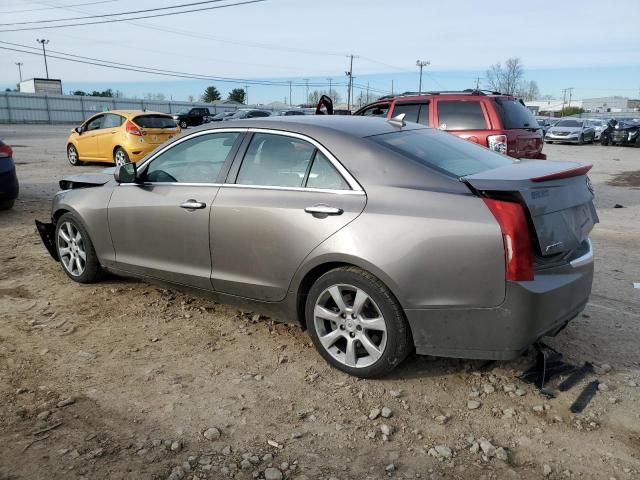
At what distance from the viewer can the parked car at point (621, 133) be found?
29344mm

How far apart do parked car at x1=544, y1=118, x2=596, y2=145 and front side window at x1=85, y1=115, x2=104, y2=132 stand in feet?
83.7

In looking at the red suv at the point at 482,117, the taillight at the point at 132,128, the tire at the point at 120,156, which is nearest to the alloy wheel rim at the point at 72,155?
the tire at the point at 120,156

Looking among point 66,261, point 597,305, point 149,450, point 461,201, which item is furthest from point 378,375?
point 66,261

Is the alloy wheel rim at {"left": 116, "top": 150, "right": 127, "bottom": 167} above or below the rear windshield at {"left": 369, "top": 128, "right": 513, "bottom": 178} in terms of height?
below

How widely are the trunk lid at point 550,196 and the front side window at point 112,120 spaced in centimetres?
1264

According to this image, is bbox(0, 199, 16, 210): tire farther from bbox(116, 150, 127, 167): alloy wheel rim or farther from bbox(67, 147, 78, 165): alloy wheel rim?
bbox(67, 147, 78, 165): alloy wheel rim

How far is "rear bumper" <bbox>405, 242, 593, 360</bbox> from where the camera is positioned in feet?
9.74

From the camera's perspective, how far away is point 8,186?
8.32 meters

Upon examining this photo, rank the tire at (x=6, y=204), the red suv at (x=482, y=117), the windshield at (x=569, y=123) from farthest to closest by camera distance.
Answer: the windshield at (x=569, y=123) < the tire at (x=6, y=204) < the red suv at (x=482, y=117)

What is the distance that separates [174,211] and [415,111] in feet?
19.4

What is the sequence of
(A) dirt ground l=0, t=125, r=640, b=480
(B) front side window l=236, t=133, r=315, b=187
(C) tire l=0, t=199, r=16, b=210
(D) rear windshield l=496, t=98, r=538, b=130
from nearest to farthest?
(A) dirt ground l=0, t=125, r=640, b=480
(B) front side window l=236, t=133, r=315, b=187
(D) rear windshield l=496, t=98, r=538, b=130
(C) tire l=0, t=199, r=16, b=210

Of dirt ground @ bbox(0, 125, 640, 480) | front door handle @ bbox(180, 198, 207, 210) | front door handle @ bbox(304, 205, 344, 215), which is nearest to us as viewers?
dirt ground @ bbox(0, 125, 640, 480)

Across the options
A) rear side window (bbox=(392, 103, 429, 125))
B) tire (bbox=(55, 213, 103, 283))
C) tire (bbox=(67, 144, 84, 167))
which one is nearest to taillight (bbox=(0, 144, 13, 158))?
tire (bbox=(55, 213, 103, 283))

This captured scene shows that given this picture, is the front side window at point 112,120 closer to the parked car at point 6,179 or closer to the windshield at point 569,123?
the parked car at point 6,179
